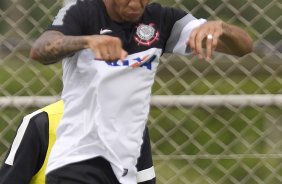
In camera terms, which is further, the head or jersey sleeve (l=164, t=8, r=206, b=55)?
jersey sleeve (l=164, t=8, r=206, b=55)

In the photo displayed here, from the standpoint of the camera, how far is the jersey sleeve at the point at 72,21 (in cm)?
344

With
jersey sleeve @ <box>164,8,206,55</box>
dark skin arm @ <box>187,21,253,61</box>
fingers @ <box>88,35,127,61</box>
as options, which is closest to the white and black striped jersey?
jersey sleeve @ <box>164,8,206,55</box>

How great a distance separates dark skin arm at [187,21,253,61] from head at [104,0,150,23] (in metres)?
0.23

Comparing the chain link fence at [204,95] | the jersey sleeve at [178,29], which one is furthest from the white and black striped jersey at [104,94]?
the chain link fence at [204,95]

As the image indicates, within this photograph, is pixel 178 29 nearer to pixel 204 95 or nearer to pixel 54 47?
pixel 54 47

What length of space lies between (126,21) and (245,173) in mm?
1685

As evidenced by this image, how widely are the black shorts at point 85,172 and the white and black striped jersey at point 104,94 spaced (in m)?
0.02

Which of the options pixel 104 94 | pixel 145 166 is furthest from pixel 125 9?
pixel 145 166

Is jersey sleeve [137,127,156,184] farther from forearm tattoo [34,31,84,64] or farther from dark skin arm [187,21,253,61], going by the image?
forearm tattoo [34,31,84,64]

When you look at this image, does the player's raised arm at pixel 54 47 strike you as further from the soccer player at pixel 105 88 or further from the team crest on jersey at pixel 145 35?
the team crest on jersey at pixel 145 35

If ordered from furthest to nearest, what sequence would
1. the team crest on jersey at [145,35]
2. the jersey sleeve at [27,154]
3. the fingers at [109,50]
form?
the jersey sleeve at [27,154]
the team crest on jersey at [145,35]
the fingers at [109,50]

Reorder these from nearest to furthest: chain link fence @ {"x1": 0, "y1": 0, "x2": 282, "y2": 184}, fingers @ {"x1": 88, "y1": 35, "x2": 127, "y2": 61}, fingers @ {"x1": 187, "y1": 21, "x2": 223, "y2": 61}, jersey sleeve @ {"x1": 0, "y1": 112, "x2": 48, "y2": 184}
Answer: fingers @ {"x1": 88, "y1": 35, "x2": 127, "y2": 61} → fingers @ {"x1": 187, "y1": 21, "x2": 223, "y2": 61} → jersey sleeve @ {"x1": 0, "y1": 112, "x2": 48, "y2": 184} → chain link fence @ {"x1": 0, "y1": 0, "x2": 282, "y2": 184}

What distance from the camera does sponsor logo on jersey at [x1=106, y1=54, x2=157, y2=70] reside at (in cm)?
348

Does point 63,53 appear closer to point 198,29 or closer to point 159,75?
point 198,29
